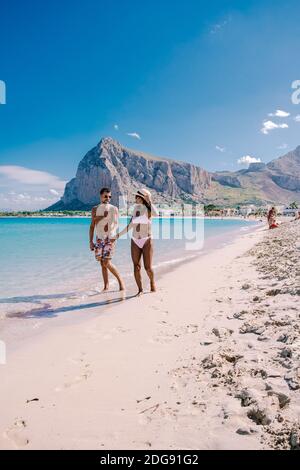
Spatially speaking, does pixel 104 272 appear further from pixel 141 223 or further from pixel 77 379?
pixel 77 379

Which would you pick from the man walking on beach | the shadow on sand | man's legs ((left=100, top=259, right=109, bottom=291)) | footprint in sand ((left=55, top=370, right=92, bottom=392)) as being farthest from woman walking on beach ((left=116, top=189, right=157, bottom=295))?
footprint in sand ((left=55, top=370, right=92, bottom=392))

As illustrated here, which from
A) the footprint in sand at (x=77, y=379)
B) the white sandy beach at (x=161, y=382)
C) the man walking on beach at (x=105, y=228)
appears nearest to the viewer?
the white sandy beach at (x=161, y=382)

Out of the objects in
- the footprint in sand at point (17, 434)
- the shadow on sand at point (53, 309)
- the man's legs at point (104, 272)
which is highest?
the man's legs at point (104, 272)

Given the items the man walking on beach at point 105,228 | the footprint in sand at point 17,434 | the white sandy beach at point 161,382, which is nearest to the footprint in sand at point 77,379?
the white sandy beach at point 161,382

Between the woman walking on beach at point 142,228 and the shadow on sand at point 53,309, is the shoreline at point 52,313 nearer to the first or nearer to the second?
the shadow on sand at point 53,309

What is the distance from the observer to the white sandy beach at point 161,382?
242 cm

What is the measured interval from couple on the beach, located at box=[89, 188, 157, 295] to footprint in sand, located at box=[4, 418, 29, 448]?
16.3 feet

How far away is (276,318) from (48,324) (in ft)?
12.9

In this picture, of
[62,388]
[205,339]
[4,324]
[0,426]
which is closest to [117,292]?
[4,324]

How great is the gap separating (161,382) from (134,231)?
4.64 metres

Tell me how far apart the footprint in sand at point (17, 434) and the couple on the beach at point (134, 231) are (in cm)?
498

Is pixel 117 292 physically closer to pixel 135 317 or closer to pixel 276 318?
pixel 135 317
